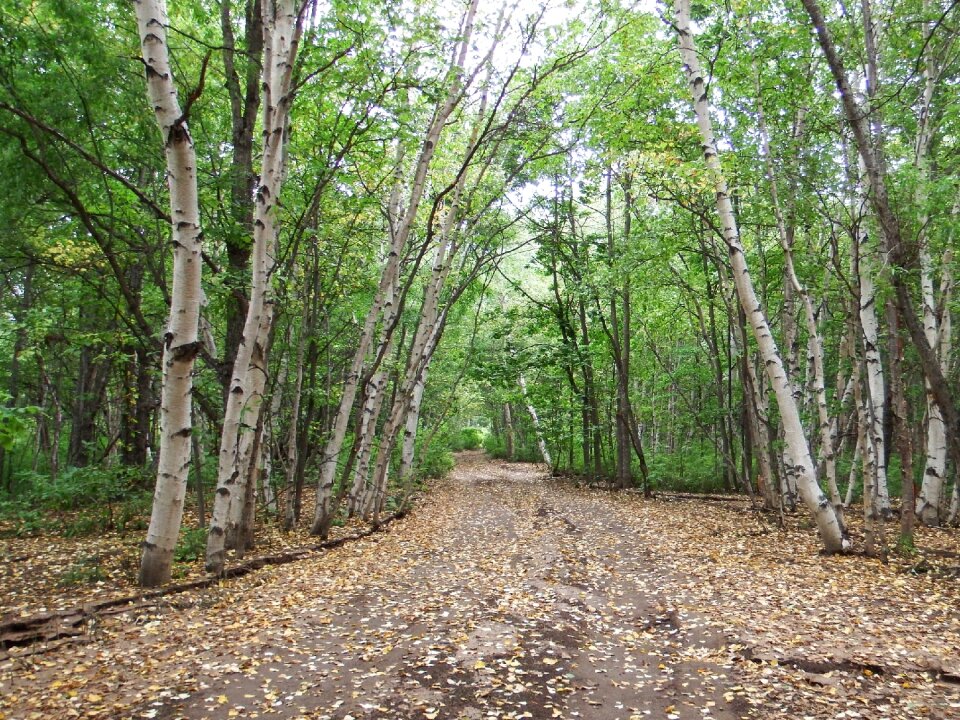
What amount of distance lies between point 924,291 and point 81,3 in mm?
14235

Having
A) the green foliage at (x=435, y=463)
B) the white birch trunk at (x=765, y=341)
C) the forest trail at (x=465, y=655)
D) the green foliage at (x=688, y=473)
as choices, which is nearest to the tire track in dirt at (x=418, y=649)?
the forest trail at (x=465, y=655)

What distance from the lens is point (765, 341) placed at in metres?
8.55

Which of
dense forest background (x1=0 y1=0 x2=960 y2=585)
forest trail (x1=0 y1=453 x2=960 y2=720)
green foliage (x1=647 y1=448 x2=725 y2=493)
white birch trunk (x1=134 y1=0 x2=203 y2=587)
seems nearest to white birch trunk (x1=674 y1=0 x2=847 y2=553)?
dense forest background (x1=0 y1=0 x2=960 y2=585)

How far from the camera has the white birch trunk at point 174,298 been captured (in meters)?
5.48

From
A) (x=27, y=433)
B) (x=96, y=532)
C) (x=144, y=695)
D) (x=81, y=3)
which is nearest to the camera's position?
(x=27, y=433)

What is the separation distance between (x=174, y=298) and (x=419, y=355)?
6478 millimetres

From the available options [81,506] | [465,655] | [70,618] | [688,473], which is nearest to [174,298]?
[70,618]

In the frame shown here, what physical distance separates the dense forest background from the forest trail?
5.05ft

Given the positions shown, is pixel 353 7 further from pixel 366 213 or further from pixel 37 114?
pixel 37 114

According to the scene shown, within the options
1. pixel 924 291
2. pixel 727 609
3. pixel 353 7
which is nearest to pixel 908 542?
pixel 727 609

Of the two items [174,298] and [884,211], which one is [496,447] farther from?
[174,298]

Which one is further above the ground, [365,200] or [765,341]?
[365,200]

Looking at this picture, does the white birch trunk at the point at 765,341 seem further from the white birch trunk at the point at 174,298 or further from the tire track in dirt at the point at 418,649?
the white birch trunk at the point at 174,298

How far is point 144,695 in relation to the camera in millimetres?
3900
